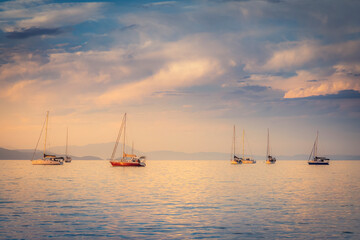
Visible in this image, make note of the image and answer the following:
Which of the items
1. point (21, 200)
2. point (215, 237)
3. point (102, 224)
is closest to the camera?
point (215, 237)

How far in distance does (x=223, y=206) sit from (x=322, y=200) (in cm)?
1296

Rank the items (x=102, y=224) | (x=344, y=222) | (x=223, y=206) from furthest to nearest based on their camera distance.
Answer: (x=223, y=206) → (x=344, y=222) → (x=102, y=224)

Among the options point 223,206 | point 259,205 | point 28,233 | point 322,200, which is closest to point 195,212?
point 223,206

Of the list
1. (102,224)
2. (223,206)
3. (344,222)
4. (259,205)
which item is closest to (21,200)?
(102,224)

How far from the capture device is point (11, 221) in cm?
2631

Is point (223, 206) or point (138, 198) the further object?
point (138, 198)

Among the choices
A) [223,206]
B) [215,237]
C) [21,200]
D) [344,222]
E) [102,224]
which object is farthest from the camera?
[21,200]

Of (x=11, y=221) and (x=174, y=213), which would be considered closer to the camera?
(x=11, y=221)

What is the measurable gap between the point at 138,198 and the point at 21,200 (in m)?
12.1

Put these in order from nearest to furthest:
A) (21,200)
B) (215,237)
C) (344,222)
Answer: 1. (215,237)
2. (344,222)
3. (21,200)

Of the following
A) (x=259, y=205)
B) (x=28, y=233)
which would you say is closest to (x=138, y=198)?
(x=259, y=205)

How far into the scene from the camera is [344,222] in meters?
27.3

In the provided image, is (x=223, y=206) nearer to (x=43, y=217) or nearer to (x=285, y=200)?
(x=285, y=200)

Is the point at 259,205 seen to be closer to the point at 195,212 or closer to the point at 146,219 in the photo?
the point at 195,212
